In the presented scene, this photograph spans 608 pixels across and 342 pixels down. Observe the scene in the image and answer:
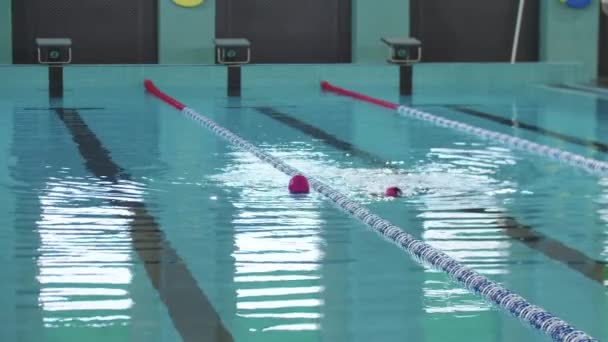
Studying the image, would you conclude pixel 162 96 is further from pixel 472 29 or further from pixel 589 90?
pixel 472 29

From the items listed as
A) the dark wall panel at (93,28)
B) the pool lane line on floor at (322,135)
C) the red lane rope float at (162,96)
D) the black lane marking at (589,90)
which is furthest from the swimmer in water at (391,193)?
the dark wall panel at (93,28)

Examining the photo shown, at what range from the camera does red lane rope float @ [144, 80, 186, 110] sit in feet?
38.2

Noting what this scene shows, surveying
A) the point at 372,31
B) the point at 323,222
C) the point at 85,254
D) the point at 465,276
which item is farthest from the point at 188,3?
the point at 465,276

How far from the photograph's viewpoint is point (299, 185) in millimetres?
6379

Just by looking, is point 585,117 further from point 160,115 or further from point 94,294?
point 94,294

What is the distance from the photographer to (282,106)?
1201 cm

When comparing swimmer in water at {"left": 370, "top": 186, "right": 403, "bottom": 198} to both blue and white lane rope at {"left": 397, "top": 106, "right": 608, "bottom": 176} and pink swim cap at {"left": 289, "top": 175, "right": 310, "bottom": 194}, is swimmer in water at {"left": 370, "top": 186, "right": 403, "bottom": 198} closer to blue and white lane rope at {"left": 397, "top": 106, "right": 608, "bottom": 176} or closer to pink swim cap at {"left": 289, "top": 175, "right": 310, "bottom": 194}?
pink swim cap at {"left": 289, "top": 175, "right": 310, "bottom": 194}

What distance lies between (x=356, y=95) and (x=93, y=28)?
12.5 feet

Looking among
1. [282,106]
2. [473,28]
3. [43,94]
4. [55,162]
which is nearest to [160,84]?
[43,94]

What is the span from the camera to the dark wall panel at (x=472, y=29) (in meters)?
16.2

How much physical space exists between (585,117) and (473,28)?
17.8ft

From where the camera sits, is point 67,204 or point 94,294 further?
point 67,204

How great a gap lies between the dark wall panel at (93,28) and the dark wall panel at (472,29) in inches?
135

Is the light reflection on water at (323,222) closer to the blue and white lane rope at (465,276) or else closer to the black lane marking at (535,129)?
the blue and white lane rope at (465,276)
